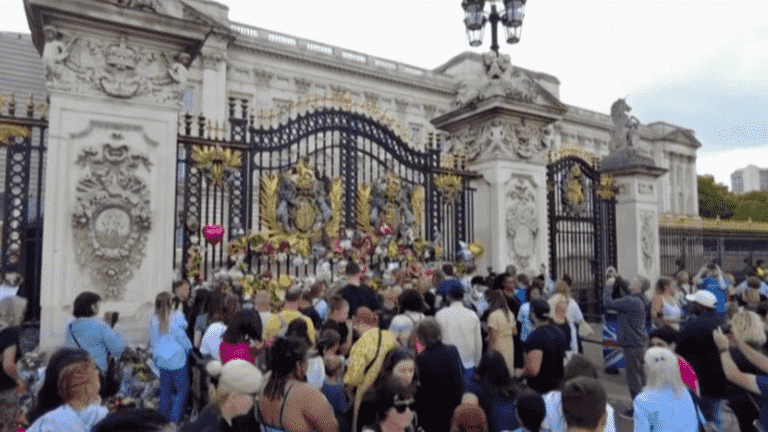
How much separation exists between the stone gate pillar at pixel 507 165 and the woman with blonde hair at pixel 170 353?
689 centimetres

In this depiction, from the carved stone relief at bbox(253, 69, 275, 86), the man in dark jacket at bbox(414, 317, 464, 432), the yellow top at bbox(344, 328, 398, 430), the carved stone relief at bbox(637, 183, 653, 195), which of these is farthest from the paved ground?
the carved stone relief at bbox(253, 69, 275, 86)

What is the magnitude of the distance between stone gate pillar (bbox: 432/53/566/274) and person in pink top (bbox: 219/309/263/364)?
7.07m

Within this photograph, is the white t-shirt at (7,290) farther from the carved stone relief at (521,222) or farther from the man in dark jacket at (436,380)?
the carved stone relief at (521,222)

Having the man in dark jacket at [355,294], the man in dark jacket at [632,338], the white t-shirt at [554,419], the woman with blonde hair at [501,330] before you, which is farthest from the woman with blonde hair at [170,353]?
the man in dark jacket at [632,338]

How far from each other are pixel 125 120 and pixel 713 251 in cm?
1821

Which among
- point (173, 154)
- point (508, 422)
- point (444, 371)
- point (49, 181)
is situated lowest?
point (508, 422)

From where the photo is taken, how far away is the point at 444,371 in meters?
3.99

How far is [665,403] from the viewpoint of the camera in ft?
10.3

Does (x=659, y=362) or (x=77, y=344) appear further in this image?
(x=77, y=344)

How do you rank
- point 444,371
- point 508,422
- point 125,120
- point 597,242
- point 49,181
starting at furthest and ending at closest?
point 597,242 < point 125,120 < point 49,181 < point 444,371 < point 508,422

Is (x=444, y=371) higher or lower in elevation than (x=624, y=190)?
lower

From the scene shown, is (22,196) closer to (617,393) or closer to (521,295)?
(521,295)

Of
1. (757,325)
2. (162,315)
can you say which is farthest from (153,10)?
(757,325)

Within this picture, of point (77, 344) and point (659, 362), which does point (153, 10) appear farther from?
point (659, 362)
